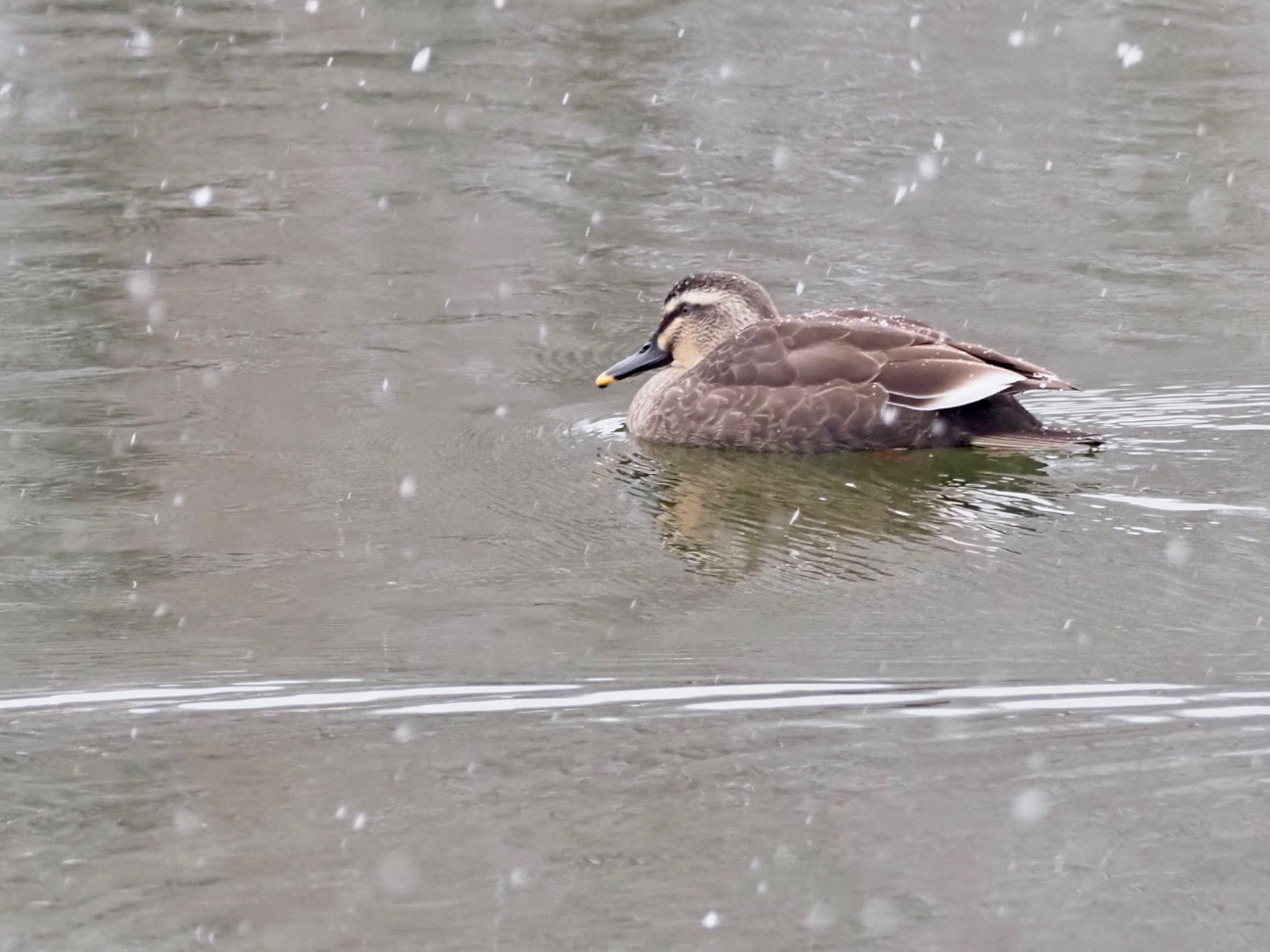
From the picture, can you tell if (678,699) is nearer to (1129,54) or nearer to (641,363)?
(641,363)

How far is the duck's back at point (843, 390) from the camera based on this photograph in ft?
25.3

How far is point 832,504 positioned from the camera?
7.31 m

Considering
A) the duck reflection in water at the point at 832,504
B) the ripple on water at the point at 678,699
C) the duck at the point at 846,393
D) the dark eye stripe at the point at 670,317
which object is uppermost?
the dark eye stripe at the point at 670,317

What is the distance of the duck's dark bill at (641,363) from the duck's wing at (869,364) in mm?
449

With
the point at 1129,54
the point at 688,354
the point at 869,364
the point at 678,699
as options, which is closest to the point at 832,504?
the point at 869,364

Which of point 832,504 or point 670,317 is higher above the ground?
point 670,317

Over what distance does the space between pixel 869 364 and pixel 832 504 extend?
2.84ft

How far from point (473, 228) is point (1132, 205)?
12.9 ft

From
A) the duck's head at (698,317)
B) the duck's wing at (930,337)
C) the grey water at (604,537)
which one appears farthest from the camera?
the duck's head at (698,317)

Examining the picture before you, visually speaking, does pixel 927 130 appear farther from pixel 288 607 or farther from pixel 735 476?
pixel 288 607

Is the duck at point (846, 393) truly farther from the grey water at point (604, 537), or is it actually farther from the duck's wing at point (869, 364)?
the grey water at point (604, 537)

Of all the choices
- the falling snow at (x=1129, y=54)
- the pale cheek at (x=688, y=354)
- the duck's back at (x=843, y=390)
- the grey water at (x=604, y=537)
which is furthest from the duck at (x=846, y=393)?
the falling snow at (x=1129, y=54)

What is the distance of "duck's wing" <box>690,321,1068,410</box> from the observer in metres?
7.65

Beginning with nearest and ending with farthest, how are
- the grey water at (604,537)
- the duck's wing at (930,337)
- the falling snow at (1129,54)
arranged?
1. the grey water at (604,537)
2. the duck's wing at (930,337)
3. the falling snow at (1129,54)
